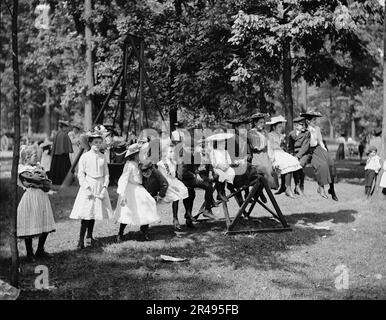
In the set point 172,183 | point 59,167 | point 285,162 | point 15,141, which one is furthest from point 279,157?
point 59,167

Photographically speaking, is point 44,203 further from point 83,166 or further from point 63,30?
point 63,30

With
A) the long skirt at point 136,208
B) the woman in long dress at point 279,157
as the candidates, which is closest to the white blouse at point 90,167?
the long skirt at point 136,208

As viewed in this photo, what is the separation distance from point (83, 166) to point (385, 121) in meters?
8.45

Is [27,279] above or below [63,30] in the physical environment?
below

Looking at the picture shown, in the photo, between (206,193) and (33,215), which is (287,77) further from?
(33,215)

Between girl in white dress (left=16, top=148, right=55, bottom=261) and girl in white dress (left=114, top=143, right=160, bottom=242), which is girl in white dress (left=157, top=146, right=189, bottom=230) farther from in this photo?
girl in white dress (left=16, top=148, right=55, bottom=261)

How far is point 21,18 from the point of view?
32.6 meters

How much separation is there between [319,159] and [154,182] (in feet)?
11.8

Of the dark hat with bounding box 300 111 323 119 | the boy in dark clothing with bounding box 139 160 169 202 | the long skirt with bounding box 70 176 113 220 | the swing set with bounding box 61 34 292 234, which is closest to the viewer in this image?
the long skirt with bounding box 70 176 113 220

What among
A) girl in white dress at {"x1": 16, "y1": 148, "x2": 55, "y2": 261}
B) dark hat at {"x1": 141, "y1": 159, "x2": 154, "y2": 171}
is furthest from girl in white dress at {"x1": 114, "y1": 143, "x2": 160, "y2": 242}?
girl in white dress at {"x1": 16, "y1": 148, "x2": 55, "y2": 261}

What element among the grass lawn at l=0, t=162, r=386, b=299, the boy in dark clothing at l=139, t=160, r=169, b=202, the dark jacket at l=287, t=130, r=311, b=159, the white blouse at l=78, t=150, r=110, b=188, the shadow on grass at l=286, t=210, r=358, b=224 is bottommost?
the grass lawn at l=0, t=162, r=386, b=299

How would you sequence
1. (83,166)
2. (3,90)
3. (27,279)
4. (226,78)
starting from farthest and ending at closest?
(3,90)
(226,78)
(83,166)
(27,279)

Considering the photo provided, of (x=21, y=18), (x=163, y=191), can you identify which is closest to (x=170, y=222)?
(x=163, y=191)

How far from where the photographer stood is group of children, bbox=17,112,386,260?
25.0 feet
